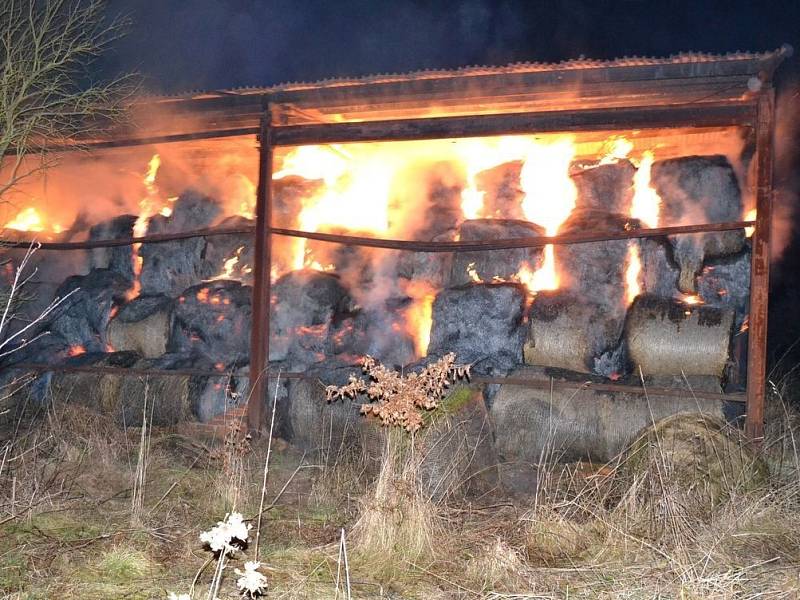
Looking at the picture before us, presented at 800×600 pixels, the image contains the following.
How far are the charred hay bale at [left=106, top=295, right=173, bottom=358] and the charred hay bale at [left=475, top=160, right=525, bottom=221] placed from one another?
4.83 metres

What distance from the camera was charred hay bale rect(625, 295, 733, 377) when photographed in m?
8.66

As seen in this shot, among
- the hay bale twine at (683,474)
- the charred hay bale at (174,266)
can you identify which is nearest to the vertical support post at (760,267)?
the hay bale twine at (683,474)

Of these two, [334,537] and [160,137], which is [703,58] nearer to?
[334,537]

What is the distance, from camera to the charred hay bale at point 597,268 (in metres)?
9.93

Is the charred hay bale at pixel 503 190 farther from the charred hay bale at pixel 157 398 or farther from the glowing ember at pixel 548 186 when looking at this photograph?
the charred hay bale at pixel 157 398

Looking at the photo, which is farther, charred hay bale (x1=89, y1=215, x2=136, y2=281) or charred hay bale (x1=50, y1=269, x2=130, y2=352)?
charred hay bale (x1=89, y1=215, x2=136, y2=281)

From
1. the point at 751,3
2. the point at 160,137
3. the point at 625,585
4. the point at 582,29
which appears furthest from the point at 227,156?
the point at 751,3

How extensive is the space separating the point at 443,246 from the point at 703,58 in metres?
3.25

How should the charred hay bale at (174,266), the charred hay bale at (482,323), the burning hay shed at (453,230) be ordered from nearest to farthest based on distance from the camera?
the burning hay shed at (453,230) → the charred hay bale at (482,323) → the charred hay bale at (174,266)

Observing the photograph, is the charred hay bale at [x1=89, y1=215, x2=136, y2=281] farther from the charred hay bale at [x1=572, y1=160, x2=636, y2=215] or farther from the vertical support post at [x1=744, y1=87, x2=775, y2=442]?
the vertical support post at [x1=744, y1=87, x2=775, y2=442]

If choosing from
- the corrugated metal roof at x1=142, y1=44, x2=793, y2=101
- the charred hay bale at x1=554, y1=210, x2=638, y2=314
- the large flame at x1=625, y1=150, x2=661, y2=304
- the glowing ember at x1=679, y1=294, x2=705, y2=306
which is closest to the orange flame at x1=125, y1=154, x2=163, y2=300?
the corrugated metal roof at x1=142, y1=44, x2=793, y2=101

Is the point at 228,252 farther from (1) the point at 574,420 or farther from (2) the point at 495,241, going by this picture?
(1) the point at 574,420

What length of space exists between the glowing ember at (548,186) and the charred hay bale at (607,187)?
0.20 meters

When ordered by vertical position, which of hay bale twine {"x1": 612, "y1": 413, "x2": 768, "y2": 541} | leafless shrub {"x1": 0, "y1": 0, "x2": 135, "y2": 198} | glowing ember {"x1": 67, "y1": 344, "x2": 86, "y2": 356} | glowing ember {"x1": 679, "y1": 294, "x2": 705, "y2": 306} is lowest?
hay bale twine {"x1": 612, "y1": 413, "x2": 768, "y2": 541}
